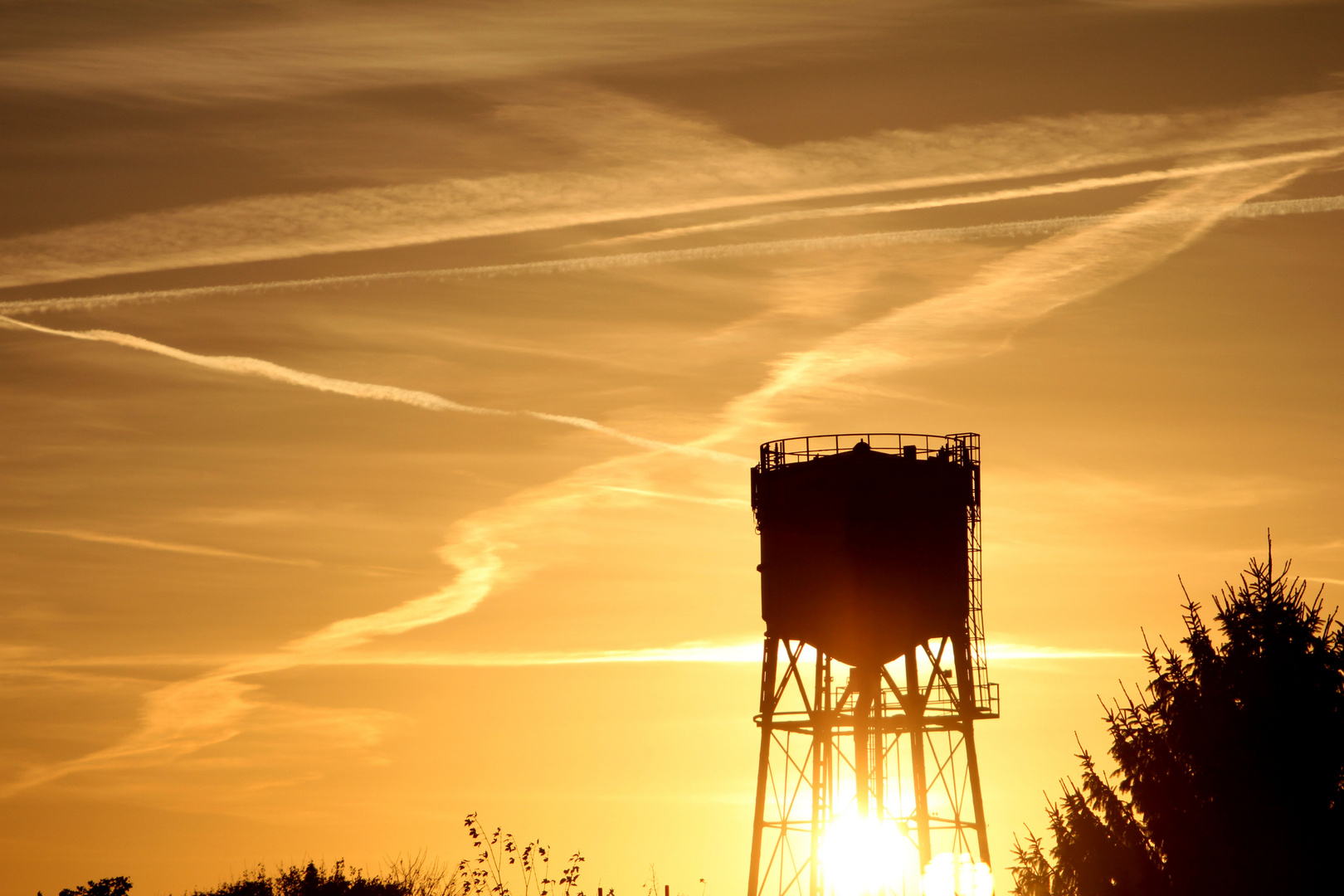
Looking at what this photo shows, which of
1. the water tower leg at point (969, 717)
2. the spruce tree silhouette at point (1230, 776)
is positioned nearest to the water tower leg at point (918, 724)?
the water tower leg at point (969, 717)

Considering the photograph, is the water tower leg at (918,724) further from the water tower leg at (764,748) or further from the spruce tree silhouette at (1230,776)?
the spruce tree silhouette at (1230,776)

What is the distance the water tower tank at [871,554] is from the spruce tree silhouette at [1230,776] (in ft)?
55.4

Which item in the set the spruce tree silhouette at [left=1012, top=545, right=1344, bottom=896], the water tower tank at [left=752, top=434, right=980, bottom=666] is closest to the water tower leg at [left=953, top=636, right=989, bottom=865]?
the water tower tank at [left=752, top=434, right=980, bottom=666]

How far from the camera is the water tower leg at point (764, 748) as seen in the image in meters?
46.9

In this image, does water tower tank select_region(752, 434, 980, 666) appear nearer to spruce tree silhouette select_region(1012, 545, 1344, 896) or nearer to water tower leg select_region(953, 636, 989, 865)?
water tower leg select_region(953, 636, 989, 865)

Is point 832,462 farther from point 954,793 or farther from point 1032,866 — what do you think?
point 1032,866

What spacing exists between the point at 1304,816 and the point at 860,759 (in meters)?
22.1

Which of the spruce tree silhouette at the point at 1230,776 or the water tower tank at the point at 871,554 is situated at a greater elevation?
the water tower tank at the point at 871,554

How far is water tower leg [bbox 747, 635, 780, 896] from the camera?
46906mm

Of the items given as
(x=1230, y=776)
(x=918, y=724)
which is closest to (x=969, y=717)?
(x=918, y=724)

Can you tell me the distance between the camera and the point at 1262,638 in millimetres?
25328

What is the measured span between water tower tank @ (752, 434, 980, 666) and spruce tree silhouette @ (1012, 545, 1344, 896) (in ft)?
55.4

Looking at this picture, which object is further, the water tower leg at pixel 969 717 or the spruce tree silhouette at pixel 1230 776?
the water tower leg at pixel 969 717

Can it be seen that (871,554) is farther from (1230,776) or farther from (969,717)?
(1230,776)
